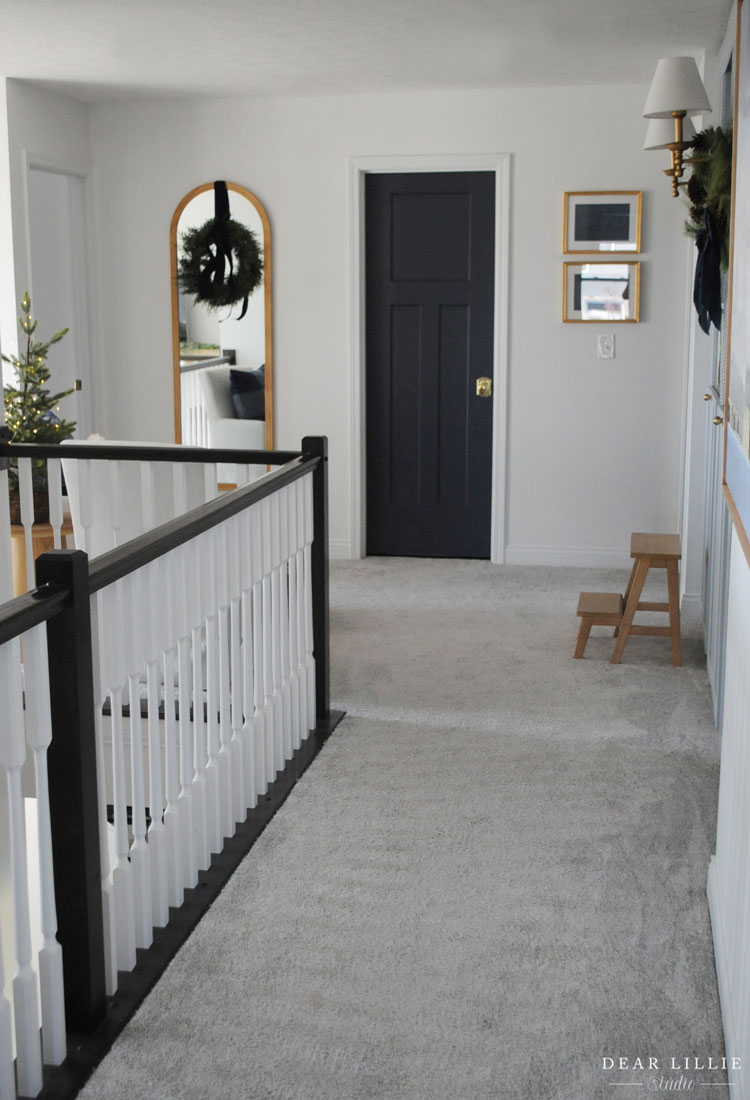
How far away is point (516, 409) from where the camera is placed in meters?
6.15

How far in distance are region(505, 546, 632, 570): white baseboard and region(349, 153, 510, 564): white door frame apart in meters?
0.09

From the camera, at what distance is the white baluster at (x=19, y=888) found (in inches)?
71.2

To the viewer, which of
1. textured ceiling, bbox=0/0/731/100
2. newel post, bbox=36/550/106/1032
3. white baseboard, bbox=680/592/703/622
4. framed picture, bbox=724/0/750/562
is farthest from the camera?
white baseboard, bbox=680/592/703/622

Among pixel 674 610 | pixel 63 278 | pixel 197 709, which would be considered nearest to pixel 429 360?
pixel 63 278

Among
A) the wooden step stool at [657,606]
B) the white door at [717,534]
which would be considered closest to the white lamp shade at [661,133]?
the white door at [717,534]

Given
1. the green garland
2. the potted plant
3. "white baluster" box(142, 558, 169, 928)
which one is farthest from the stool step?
"white baluster" box(142, 558, 169, 928)

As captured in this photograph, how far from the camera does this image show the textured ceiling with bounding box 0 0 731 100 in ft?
14.0

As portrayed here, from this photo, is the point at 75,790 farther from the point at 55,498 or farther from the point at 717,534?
the point at 717,534

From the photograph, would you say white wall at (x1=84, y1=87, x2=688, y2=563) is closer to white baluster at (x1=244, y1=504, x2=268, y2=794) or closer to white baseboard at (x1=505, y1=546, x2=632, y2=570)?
white baseboard at (x1=505, y1=546, x2=632, y2=570)

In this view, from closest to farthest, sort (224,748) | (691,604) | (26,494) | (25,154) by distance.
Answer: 1. (224,748)
2. (26,494)
3. (691,604)
4. (25,154)

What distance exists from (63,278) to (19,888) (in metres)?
5.03

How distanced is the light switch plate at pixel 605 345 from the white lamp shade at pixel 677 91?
7.10 ft

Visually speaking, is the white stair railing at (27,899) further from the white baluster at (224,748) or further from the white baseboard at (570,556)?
the white baseboard at (570,556)

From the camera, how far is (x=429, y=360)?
6258 mm
